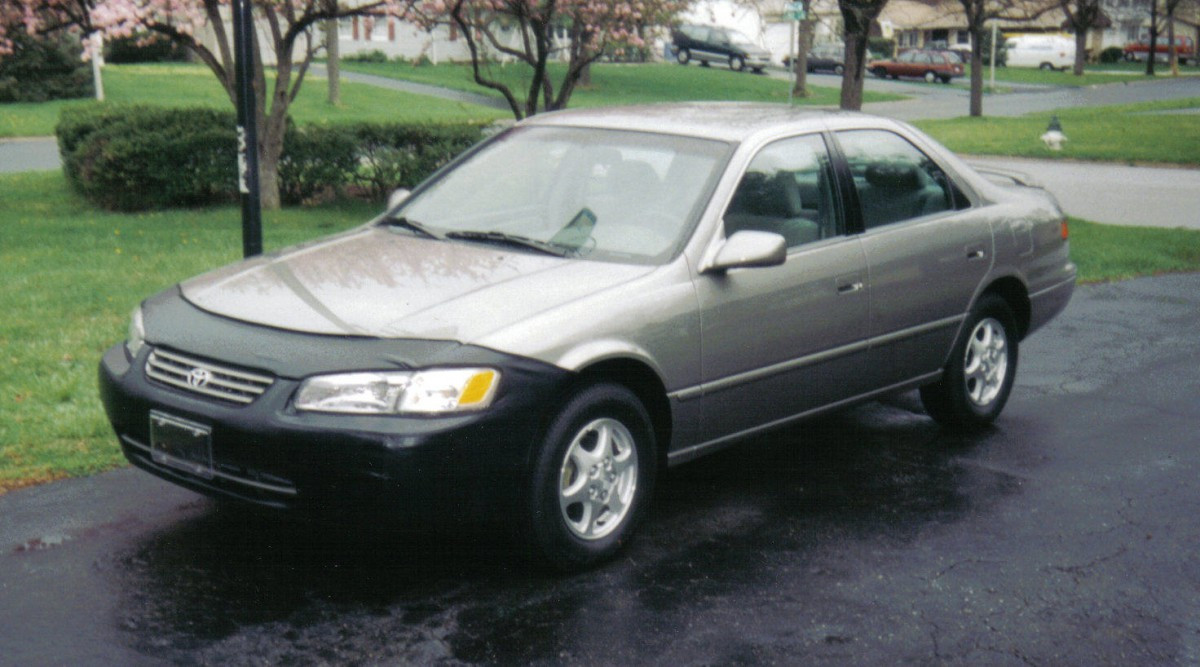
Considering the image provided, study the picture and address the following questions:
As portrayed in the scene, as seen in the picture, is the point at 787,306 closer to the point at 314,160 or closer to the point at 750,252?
the point at 750,252

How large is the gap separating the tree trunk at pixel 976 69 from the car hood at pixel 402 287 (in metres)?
32.5

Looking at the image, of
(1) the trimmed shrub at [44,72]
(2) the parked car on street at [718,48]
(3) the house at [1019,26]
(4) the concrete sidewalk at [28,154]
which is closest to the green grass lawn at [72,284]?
(4) the concrete sidewalk at [28,154]

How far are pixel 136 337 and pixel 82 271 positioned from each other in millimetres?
6339

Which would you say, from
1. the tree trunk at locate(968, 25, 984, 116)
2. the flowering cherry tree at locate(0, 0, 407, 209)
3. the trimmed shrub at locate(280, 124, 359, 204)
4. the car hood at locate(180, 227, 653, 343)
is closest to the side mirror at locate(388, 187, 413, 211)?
the car hood at locate(180, 227, 653, 343)

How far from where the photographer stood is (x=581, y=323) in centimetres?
462

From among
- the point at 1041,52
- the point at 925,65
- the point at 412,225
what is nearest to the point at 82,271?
the point at 412,225

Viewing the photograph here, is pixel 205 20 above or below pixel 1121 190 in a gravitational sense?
above

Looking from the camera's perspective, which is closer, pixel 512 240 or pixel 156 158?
pixel 512 240

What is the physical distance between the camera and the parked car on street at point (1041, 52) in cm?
7150

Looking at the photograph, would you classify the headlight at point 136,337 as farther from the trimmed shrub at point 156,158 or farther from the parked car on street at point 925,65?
the parked car on street at point 925,65

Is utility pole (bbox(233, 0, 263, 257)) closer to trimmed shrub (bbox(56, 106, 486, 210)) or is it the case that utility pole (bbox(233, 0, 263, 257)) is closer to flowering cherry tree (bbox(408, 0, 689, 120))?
flowering cherry tree (bbox(408, 0, 689, 120))

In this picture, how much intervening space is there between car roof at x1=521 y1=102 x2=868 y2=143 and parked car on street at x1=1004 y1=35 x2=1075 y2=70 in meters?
70.4

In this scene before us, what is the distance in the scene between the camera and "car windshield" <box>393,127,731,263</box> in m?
5.25

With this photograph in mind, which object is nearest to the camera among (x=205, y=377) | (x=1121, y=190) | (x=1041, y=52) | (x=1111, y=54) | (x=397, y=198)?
(x=205, y=377)
